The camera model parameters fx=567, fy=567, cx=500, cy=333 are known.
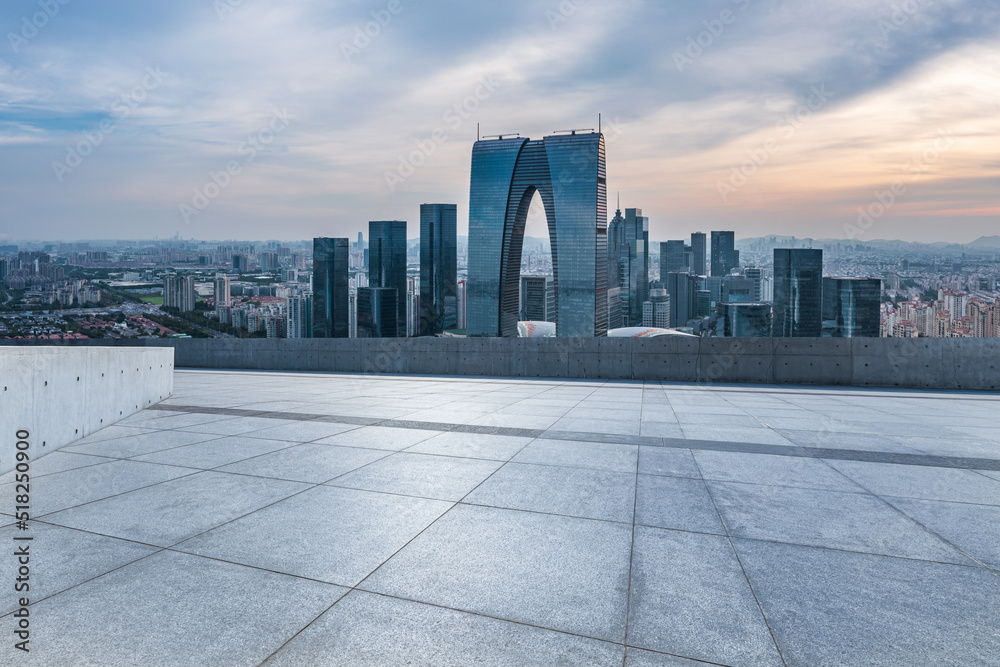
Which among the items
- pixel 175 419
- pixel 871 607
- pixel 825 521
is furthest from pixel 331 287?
pixel 871 607

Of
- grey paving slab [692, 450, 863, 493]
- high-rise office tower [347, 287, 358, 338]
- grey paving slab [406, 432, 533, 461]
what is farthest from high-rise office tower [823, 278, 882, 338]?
high-rise office tower [347, 287, 358, 338]

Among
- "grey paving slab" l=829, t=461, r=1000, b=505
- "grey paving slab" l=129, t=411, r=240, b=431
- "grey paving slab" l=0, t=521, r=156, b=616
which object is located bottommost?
"grey paving slab" l=129, t=411, r=240, b=431

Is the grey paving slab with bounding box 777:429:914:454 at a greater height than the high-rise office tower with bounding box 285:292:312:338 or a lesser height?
lesser

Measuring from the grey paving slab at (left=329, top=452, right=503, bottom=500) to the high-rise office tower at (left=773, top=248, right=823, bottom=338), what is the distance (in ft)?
227

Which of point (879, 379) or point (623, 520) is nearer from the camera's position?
point (623, 520)

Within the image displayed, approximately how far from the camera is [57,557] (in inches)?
160

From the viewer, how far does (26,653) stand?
2.89 metres

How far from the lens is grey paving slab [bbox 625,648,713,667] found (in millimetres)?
2804

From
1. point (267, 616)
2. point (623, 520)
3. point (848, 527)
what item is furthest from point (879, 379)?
point (267, 616)

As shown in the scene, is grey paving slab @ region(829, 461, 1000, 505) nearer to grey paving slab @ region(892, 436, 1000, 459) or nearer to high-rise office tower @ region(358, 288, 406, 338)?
grey paving slab @ region(892, 436, 1000, 459)

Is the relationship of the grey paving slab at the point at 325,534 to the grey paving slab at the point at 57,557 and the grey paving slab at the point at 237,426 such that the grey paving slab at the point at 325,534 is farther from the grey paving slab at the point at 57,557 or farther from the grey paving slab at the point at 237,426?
the grey paving slab at the point at 237,426

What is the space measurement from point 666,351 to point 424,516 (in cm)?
1397

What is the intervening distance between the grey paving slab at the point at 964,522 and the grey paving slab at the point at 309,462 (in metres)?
5.59

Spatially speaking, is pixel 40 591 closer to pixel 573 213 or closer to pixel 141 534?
pixel 141 534
